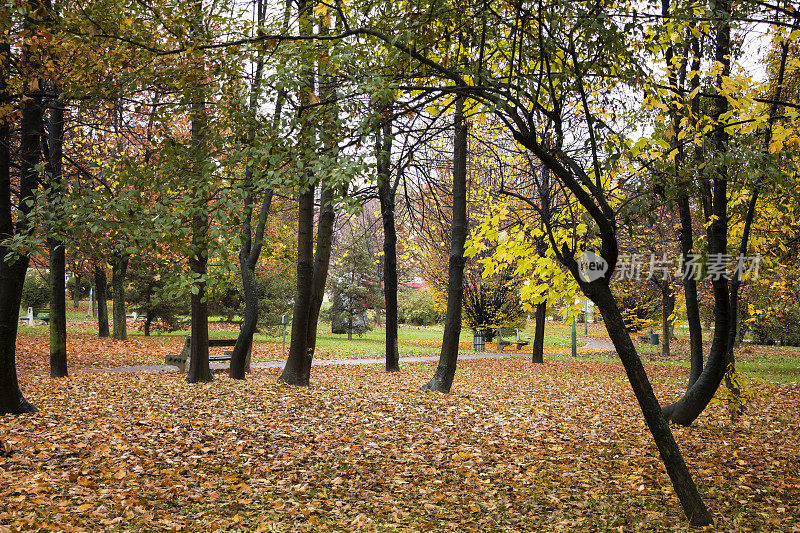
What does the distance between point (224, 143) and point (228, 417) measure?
177 inches

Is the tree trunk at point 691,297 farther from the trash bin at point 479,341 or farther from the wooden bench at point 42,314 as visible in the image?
the wooden bench at point 42,314

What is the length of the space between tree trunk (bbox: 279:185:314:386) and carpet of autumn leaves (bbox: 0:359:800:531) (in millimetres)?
656

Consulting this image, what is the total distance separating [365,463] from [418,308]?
3229 centimetres

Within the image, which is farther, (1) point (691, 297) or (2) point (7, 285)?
(1) point (691, 297)

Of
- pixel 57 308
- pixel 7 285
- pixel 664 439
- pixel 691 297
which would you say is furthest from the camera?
pixel 57 308

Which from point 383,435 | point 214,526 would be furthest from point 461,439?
point 214,526

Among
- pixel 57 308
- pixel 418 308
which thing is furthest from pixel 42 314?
pixel 57 308

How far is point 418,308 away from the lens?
125 feet

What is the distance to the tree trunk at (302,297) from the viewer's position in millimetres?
10383

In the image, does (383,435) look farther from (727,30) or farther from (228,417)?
(727,30)

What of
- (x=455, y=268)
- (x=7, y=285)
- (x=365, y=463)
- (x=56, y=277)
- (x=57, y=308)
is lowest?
(x=365, y=463)

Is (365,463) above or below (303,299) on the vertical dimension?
below

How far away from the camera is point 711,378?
23.1 feet

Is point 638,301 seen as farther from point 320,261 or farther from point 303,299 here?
point 303,299
